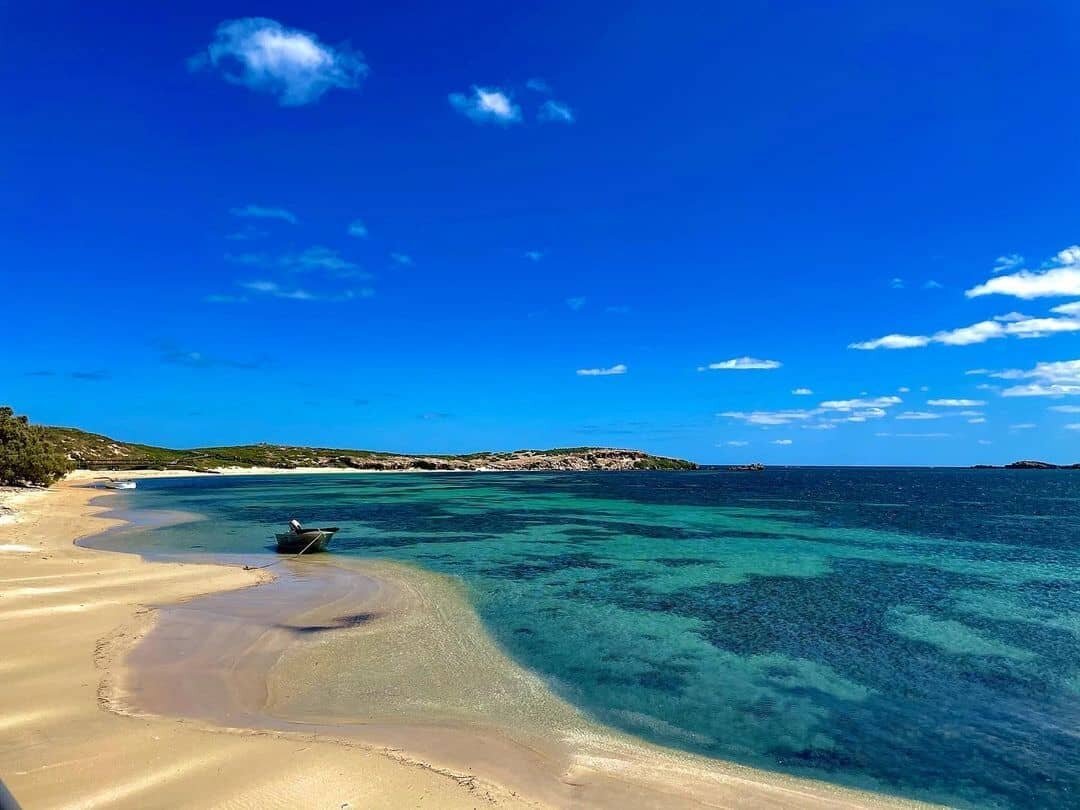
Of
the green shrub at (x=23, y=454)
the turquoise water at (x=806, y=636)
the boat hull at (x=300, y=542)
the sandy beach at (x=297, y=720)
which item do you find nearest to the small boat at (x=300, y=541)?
the boat hull at (x=300, y=542)

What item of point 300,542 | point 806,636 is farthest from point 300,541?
point 806,636

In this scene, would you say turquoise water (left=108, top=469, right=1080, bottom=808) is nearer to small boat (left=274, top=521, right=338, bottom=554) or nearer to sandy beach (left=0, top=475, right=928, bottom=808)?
sandy beach (left=0, top=475, right=928, bottom=808)

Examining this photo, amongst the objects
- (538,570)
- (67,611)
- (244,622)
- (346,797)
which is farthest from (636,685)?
(67,611)

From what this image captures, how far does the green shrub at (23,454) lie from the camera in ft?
232

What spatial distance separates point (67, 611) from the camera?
62.1 feet

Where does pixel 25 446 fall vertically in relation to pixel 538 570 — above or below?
above

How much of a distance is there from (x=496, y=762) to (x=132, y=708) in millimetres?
7667

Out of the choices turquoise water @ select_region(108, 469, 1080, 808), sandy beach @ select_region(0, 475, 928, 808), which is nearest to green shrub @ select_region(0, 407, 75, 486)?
turquoise water @ select_region(108, 469, 1080, 808)

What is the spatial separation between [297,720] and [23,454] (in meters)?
84.4

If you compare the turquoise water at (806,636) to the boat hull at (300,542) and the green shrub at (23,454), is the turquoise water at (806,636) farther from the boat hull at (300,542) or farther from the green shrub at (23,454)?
the green shrub at (23,454)

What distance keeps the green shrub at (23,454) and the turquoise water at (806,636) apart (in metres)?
43.0

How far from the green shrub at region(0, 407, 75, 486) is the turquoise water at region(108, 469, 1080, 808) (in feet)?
141

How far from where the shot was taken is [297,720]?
39.9 ft

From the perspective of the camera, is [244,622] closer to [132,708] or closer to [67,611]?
[67,611]
